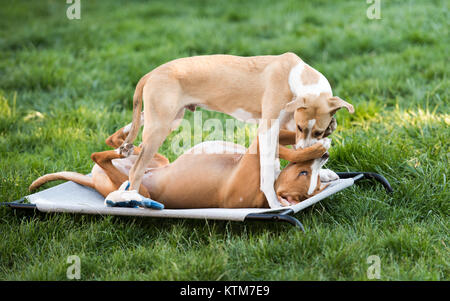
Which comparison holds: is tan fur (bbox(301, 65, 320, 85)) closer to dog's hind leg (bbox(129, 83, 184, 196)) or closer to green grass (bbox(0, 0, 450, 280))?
dog's hind leg (bbox(129, 83, 184, 196))

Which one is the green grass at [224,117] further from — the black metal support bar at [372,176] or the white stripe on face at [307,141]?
the white stripe on face at [307,141]

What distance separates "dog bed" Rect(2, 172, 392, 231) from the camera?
322 cm

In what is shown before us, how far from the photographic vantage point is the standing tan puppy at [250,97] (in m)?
3.29

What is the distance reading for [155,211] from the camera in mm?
3420

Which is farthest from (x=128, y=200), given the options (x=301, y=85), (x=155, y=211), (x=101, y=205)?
(x=301, y=85)

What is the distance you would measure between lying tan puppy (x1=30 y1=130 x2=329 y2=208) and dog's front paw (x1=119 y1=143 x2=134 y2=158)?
0.07 m

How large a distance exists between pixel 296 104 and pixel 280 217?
64cm

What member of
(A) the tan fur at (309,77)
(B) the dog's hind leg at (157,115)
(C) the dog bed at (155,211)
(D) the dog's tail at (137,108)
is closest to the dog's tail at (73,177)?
(C) the dog bed at (155,211)

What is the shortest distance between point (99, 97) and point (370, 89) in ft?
10.1

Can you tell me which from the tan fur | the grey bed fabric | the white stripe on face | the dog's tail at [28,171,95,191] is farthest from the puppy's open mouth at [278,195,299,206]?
the dog's tail at [28,171,95,191]

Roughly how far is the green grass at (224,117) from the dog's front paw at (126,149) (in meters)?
0.44
